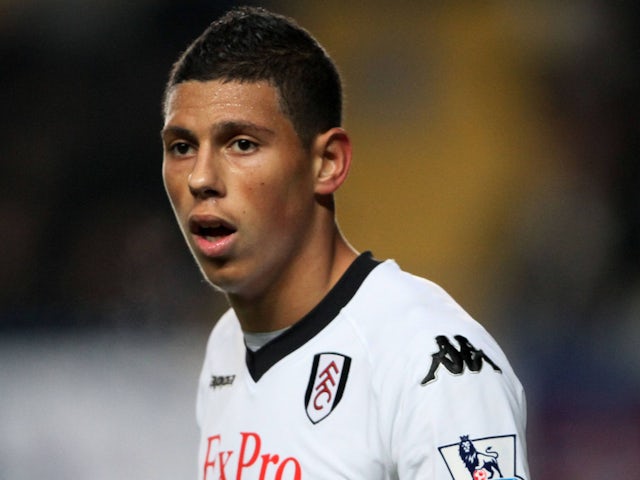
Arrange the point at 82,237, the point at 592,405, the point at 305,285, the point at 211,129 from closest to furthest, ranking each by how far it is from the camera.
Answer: the point at 211,129 < the point at 305,285 < the point at 592,405 < the point at 82,237

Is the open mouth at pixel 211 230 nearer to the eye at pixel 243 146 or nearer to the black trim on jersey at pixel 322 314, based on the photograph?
the eye at pixel 243 146

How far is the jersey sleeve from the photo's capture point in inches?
86.4

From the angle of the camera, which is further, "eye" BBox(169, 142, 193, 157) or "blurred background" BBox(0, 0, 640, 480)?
"blurred background" BBox(0, 0, 640, 480)

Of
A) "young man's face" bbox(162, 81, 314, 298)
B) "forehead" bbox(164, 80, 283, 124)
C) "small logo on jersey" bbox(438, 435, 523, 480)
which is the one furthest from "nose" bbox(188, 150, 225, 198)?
"small logo on jersey" bbox(438, 435, 523, 480)

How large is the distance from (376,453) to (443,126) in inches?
200

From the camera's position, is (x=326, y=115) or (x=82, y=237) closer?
(x=326, y=115)

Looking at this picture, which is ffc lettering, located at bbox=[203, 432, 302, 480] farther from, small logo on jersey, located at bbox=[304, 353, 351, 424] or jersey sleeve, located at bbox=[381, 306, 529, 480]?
jersey sleeve, located at bbox=[381, 306, 529, 480]

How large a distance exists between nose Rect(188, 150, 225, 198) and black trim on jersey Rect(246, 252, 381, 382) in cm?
39

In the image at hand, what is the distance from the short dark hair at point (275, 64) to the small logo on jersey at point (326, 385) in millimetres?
520

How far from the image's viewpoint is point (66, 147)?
23.2 feet

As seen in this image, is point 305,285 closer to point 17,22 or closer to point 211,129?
point 211,129

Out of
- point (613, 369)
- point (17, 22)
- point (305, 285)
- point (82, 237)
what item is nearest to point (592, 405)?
point (613, 369)

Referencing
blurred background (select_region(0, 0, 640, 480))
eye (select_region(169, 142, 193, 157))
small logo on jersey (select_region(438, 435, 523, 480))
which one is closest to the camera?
small logo on jersey (select_region(438, 435, 523, 480))

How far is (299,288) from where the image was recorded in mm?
2705
